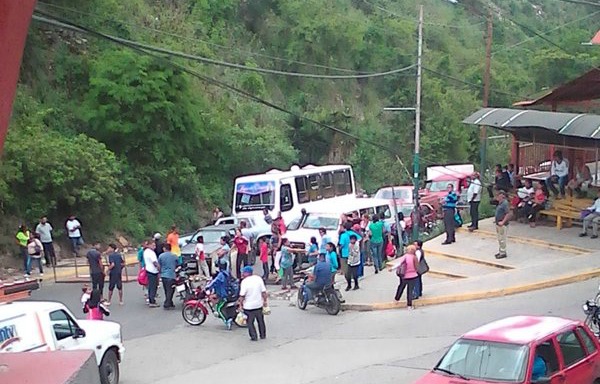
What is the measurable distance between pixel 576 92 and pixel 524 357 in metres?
20.7

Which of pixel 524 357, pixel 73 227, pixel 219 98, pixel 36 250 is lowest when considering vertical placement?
pixel 36 250

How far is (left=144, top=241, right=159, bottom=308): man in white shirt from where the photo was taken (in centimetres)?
2180

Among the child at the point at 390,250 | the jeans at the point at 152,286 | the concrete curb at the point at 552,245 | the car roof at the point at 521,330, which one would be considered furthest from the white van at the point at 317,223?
the car roof at the point at 521,330

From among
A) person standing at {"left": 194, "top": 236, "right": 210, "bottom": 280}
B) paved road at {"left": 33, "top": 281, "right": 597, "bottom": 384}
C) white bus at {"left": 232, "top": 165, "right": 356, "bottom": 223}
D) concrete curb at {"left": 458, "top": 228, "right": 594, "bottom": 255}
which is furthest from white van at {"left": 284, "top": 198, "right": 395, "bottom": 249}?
paved road at {"left": 33, "top": 281, "right": 597, "bottom": 384}

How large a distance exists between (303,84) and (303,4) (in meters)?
6.28

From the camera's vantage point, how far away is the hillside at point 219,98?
3297cm

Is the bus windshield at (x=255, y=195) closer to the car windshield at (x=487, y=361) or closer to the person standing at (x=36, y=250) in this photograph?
the person standing at (x=36, y=250)

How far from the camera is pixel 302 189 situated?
113 feet

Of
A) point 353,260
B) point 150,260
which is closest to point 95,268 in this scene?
point 150,260

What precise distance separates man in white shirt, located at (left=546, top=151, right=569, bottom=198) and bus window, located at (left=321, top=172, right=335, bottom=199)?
1078 centimetres

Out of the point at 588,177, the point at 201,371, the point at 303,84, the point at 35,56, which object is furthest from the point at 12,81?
the point at 303,84

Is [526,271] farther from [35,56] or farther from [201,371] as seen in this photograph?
[35,56]

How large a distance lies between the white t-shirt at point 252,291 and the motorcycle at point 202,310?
1.51 m

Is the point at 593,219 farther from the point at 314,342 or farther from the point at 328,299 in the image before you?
the point at 314,342
